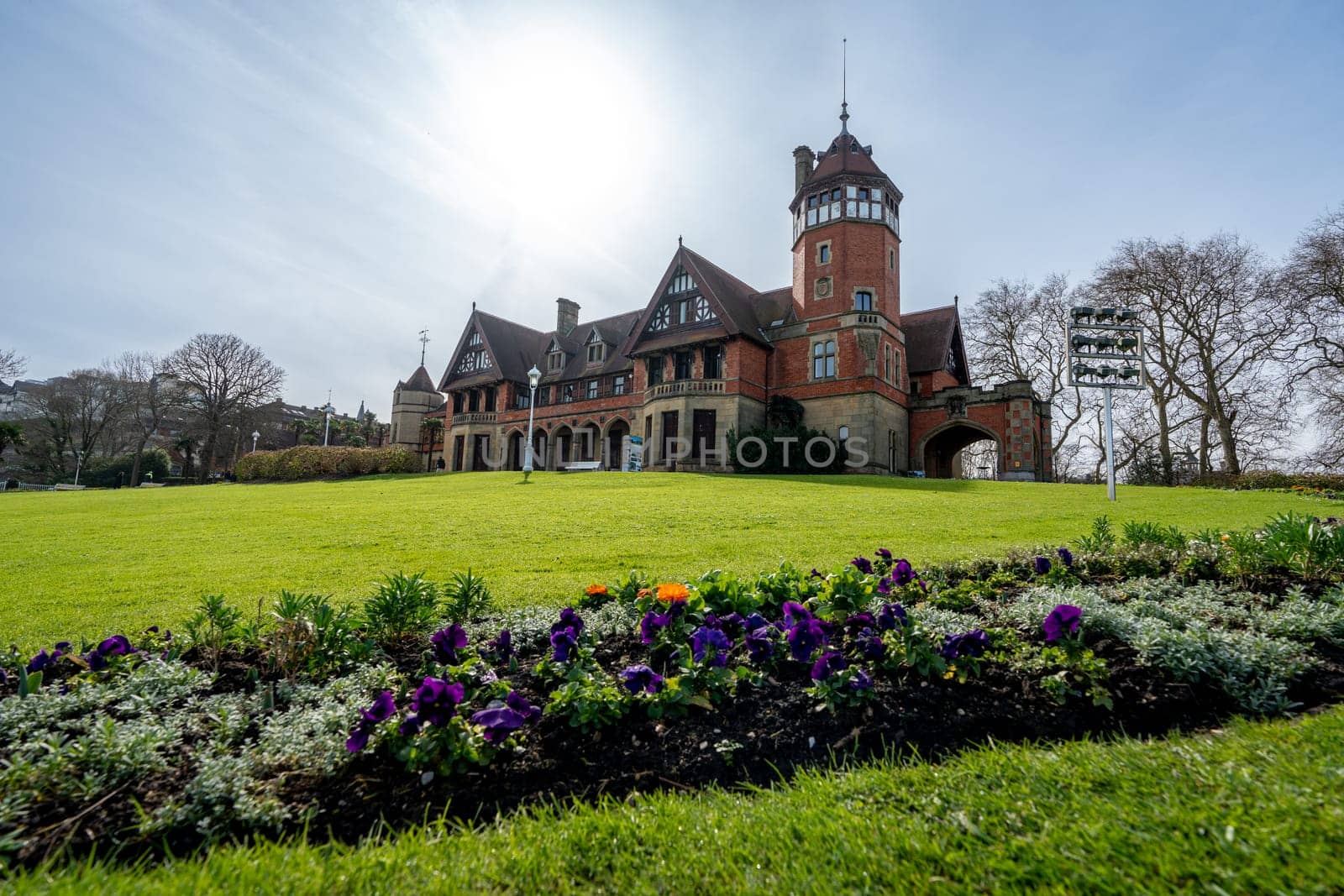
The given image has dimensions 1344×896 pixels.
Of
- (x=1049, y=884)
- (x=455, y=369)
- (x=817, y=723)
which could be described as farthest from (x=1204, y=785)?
(x=455, y=369)

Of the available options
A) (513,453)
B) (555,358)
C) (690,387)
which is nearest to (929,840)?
(690,387)

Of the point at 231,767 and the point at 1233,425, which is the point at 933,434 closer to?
the point at 1233,425

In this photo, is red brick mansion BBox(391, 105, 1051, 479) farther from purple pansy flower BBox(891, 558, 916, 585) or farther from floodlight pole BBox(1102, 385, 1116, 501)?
purple pansy flower BBox(891, 558, 916, 585)

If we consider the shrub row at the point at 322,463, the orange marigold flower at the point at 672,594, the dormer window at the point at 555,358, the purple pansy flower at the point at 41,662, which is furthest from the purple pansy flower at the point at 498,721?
the dormer window at the point at 555,358

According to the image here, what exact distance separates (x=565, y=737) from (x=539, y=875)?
97cm

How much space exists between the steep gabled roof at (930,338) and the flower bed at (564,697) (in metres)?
34.4

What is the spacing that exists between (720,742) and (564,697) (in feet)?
2.49

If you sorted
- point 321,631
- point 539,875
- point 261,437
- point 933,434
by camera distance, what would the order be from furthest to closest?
1. point 261,437
2. point 933,434
3. point 321,631
4. point 539,875

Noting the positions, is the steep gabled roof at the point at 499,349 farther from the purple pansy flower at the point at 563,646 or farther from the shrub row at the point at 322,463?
the purple pansy flower at the point at 563,646

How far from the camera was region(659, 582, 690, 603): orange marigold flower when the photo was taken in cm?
383

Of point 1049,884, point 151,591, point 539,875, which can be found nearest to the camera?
point 1049,884

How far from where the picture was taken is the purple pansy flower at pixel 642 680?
299cm

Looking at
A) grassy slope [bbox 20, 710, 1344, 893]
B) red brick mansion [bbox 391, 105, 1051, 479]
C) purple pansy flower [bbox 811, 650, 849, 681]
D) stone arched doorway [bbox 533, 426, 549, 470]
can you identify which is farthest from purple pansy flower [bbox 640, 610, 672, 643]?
stone arched doorway [bbox 533, 426, 549, 470]

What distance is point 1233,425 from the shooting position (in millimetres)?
31844
